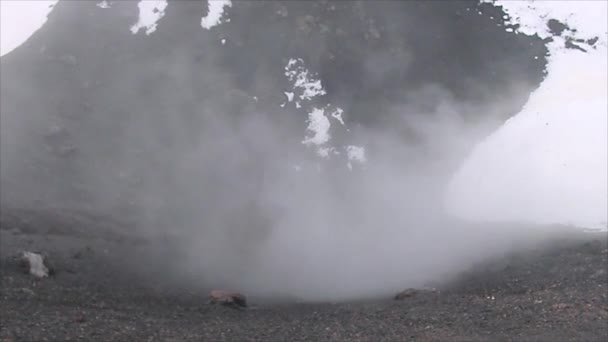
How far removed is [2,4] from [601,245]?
2878 cm

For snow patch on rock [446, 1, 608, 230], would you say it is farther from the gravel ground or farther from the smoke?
the gravel ground

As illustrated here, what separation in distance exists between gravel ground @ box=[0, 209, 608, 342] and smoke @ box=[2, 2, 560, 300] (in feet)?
6.10

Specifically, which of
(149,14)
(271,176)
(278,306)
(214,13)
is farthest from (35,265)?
(214,13)

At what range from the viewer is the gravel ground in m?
13.5

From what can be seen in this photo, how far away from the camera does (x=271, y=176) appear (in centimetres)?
2686

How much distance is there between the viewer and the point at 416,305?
16781 mm

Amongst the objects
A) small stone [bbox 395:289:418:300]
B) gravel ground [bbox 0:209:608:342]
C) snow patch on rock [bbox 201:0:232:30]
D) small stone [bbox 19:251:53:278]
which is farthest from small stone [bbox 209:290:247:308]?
snow patch on rock [bbox 201:0:232:30]

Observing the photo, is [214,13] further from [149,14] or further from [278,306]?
[278,306]

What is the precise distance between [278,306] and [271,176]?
920 centimetres

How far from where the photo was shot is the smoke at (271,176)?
74.0 ft

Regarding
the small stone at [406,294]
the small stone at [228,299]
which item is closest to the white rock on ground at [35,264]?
the small stone at [228,299]

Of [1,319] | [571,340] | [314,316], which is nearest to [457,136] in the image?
[314,316]

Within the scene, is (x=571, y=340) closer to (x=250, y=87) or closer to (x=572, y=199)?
(x=572, y=199)

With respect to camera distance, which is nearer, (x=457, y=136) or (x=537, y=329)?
(x=537, y=329)
